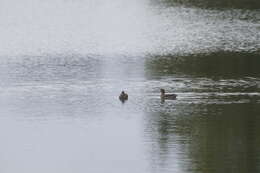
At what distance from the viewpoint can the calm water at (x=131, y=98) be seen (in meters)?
32.5

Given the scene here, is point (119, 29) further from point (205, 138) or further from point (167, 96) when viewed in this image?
point (205, 138)

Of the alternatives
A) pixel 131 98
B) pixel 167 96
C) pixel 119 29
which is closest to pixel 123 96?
pixel 131 98

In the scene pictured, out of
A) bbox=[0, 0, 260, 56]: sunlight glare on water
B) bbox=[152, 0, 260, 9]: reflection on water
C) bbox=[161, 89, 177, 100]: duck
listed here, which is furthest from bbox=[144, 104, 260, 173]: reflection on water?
bbox=[152, 0, 260, 9]: reflection on water

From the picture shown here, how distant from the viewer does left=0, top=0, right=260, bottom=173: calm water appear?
32469mm

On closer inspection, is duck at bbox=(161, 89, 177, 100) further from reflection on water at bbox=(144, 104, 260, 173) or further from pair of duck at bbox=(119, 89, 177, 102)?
reflection on water at bbox=(144, 104, 260, 173)

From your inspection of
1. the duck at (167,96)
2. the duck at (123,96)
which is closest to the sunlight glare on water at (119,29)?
the duck at (123,96)

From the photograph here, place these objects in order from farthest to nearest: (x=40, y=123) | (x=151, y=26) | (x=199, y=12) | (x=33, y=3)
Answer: (x=33, y=3), (x=199, y=12), (x=151, y=26), (x=40, y=123)

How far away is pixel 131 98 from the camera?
1686 inches

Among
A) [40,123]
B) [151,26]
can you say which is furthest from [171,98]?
[151,26]

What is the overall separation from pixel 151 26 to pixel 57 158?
47.6 metres

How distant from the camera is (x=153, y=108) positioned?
4047 cm

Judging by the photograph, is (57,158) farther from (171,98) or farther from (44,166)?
(171,98)

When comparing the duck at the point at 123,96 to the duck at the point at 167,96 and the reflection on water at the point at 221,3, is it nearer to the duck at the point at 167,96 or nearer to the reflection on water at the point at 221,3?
the duck at the point at 167,96

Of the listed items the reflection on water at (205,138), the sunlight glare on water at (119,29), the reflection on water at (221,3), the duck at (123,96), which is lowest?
the reflection on water at (205,138)
